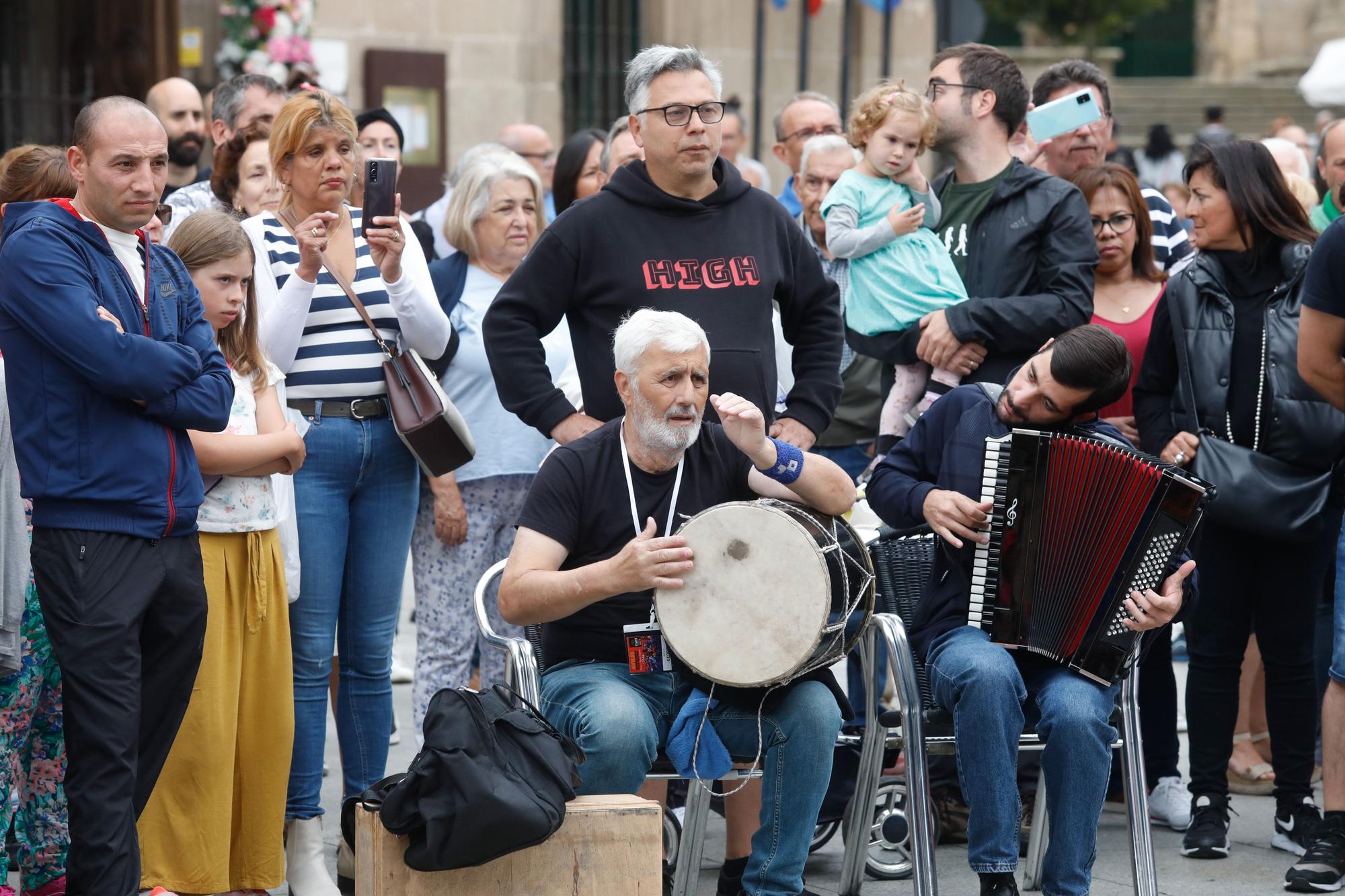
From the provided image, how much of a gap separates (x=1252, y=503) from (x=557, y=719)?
7.12ft

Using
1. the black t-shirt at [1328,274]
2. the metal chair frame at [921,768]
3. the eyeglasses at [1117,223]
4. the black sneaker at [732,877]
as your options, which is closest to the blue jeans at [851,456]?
the eyeglasses at [1117,223]

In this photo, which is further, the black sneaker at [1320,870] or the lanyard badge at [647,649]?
the black sneaker at [1320,870]

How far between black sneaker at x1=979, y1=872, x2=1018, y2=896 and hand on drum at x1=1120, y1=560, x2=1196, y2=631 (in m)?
0.67

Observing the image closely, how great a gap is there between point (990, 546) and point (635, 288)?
3.69 feet

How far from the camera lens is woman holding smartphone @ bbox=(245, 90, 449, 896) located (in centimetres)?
452

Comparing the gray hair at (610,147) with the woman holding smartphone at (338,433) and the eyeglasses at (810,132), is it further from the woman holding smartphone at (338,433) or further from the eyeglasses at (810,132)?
the woman holding smartphone at (338,433)

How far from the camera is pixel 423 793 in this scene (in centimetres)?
345

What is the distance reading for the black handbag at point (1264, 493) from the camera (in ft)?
16.1

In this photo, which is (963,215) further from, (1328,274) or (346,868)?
(346,868)

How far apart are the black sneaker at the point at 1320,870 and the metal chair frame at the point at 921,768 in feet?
1.97

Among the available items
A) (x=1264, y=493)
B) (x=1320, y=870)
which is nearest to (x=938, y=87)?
(x=1264, y=493)

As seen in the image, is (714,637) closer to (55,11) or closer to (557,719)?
(557,719)

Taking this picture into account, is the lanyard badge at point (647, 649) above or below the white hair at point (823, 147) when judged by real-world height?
below

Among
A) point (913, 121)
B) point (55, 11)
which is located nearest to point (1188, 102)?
point (55, 11)
